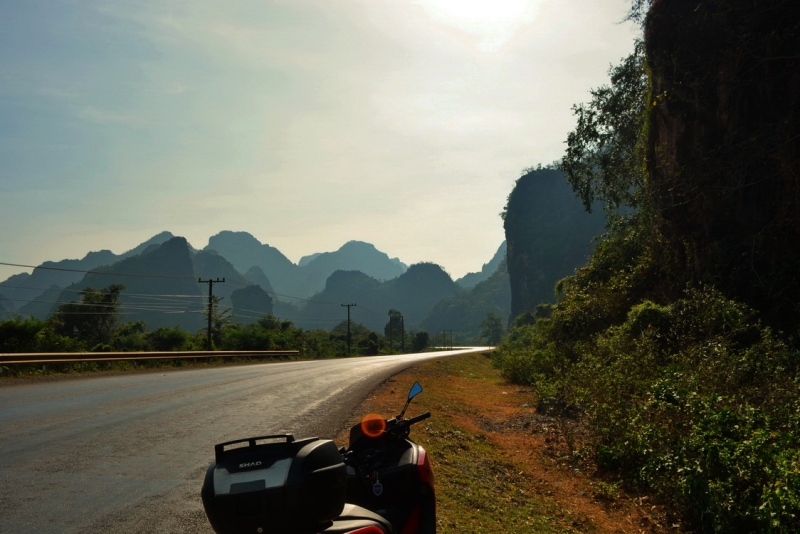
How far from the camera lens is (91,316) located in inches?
2344

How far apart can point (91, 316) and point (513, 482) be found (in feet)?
204

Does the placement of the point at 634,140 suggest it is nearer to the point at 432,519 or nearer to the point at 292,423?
the point at 292,423

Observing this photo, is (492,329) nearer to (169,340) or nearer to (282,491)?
(169,340)

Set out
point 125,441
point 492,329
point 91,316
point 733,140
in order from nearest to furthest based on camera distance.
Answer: point 125,441 < point 733,140 < point 91,316 < point 492,329

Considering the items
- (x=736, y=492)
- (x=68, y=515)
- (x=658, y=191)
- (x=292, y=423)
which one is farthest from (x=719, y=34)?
(x=68, y=515)

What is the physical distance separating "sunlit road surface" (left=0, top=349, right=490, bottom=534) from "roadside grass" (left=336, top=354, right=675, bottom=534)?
1785 millimetres

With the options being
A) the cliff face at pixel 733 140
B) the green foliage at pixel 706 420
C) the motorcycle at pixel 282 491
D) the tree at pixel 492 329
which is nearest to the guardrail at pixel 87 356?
the green foliage at pixel 706 420

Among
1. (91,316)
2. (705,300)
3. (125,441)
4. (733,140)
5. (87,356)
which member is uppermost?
(733,140)

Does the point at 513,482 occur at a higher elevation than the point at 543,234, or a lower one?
lower

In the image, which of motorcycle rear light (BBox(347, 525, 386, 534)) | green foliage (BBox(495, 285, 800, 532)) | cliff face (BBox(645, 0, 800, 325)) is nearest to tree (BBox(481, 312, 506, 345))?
cliff face (BBox(645, 0, 800, 325))

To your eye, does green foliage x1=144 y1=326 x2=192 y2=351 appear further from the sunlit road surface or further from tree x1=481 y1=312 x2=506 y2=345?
tree x1=481 y1=312 x2=506 y2=345

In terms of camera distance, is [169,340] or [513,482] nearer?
[513,482]

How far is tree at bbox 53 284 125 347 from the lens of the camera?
58156mm

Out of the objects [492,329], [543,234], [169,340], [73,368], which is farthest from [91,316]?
[543,234]
